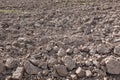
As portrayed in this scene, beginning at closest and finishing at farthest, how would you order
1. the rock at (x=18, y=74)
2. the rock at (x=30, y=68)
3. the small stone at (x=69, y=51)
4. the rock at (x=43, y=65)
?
the rock at (x=18, y=74) → the rock at (x=30, y=68) → the rock at (x=43, y=65) → the small stone at (x=69, y=51)

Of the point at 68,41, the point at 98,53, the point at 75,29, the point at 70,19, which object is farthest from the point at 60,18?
the point at 98,53

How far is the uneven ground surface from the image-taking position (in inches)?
139

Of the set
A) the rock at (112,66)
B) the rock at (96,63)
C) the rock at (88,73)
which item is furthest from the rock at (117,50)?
the rock at (88,73)

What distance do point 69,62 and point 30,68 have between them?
0.57 m

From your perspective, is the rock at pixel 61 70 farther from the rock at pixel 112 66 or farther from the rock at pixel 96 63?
the rock at pixel 112 66

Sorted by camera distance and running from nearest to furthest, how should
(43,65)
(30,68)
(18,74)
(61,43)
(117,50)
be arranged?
(18,74) < (30,68) < (43,65) < (117,50) < (61,43)

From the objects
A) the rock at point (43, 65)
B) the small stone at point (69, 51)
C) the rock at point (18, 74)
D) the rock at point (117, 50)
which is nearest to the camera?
the rock at point (18, 74)

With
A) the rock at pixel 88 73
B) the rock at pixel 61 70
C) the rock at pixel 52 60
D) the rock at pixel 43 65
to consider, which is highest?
the rock at pixel 52 60

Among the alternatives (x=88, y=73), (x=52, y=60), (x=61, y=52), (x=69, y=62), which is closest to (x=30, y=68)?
(x=52, y=60)

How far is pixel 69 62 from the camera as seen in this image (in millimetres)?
3652

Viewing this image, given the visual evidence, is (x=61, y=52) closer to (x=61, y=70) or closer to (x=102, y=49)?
(x=61, y=70)

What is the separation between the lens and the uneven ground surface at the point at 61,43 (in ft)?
11.5

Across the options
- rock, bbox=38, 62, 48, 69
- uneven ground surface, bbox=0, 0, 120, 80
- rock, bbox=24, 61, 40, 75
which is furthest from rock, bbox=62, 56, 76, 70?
rock, bbox=24, 61, 40, 75

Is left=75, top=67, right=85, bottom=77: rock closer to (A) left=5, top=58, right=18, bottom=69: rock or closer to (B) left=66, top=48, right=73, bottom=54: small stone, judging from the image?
(B) left=66, top=48, right=73, bottom=54: small stone
